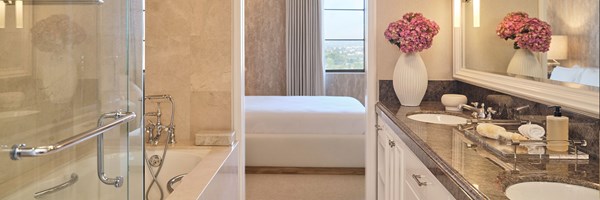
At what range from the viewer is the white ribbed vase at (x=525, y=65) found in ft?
5.86

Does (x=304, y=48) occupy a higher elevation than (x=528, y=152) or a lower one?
higher

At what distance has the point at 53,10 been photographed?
165cm

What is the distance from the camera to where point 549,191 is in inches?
44.6

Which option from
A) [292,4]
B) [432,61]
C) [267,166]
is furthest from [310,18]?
[432,61]

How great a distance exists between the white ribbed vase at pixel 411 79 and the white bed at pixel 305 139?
59.6 inches

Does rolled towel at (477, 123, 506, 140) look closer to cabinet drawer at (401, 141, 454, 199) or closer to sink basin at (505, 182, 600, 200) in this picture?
cabinet drawer at (401, 141, 454, 199)

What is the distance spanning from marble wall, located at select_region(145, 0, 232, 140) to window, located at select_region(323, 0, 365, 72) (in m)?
4.70

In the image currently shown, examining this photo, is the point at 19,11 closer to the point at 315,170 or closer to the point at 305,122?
the point at 305,122

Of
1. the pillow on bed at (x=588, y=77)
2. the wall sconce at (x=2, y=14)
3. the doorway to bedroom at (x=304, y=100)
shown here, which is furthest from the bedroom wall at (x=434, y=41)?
the wall sconce at (x=2, y=14)

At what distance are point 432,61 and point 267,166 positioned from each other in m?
1.95

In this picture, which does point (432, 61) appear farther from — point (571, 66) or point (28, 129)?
point (28, 129)

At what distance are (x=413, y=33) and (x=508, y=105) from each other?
2.33 feet

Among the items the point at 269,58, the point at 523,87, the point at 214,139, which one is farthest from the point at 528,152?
the point at 269,58

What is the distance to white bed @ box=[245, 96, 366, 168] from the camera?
4270mm
